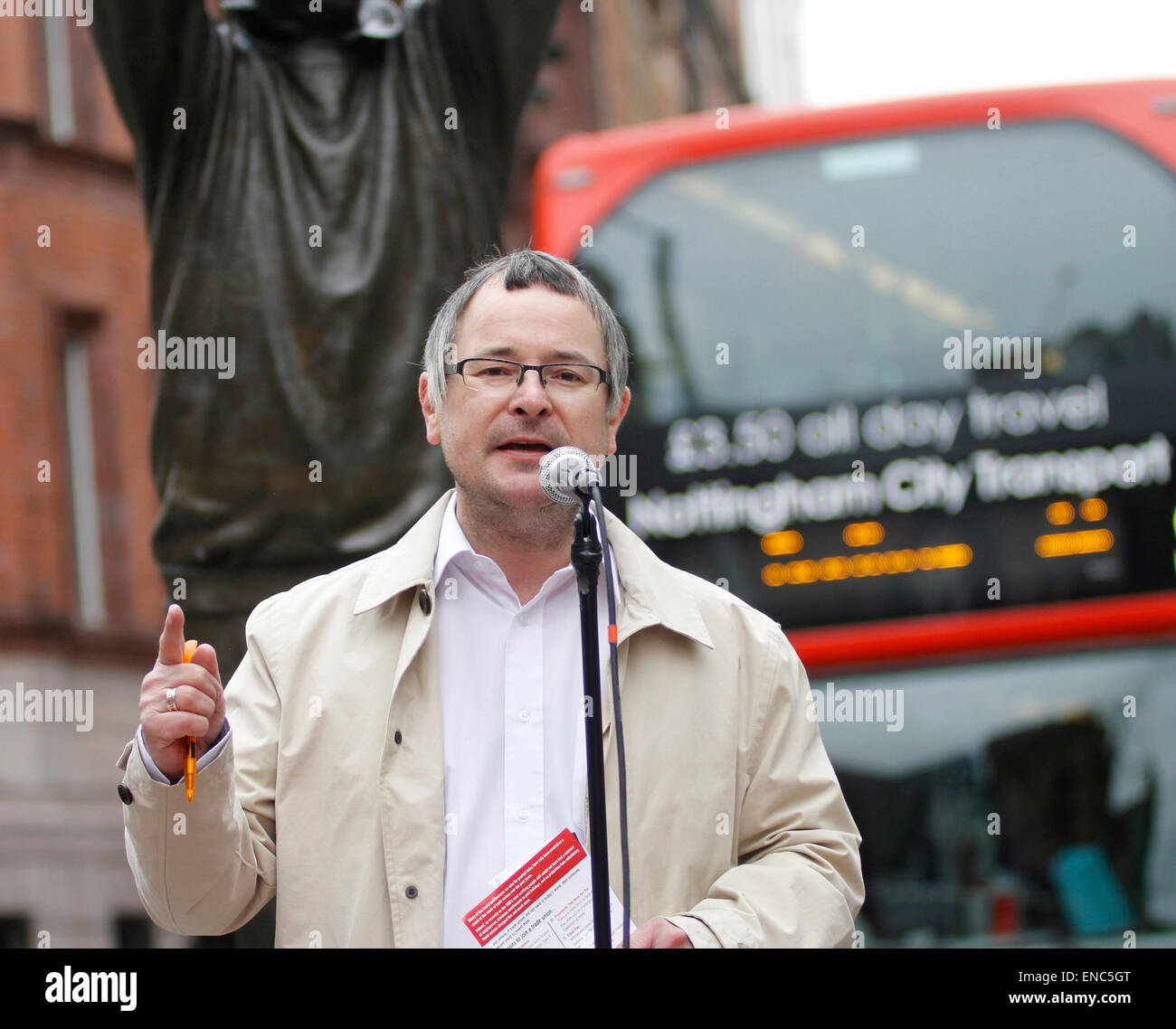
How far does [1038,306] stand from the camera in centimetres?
664

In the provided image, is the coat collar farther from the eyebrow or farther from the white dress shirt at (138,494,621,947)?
the eyebrow

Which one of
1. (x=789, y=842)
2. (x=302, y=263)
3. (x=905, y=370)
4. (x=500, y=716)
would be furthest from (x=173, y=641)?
(x=905, y=370)

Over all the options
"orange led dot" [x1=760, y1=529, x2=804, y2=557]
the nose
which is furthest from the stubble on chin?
"orange led dot" [x1=760, y1=529, x2=804, y2=557]

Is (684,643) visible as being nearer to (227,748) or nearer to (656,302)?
(227,748)

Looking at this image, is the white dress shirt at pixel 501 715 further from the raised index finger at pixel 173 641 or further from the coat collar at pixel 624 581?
the raised index finger at pixel 173 641

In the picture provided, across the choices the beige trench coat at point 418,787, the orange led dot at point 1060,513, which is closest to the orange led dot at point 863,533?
the orange led dot at point 1060,513

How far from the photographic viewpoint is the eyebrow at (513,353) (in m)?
2.34

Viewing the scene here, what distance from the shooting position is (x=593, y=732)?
199 centimetres

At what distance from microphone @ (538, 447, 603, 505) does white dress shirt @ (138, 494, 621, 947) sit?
29 cm

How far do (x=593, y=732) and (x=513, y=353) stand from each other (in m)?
0.61

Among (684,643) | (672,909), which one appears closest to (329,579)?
(684,643)

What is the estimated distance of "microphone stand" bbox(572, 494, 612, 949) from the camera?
1.97m
